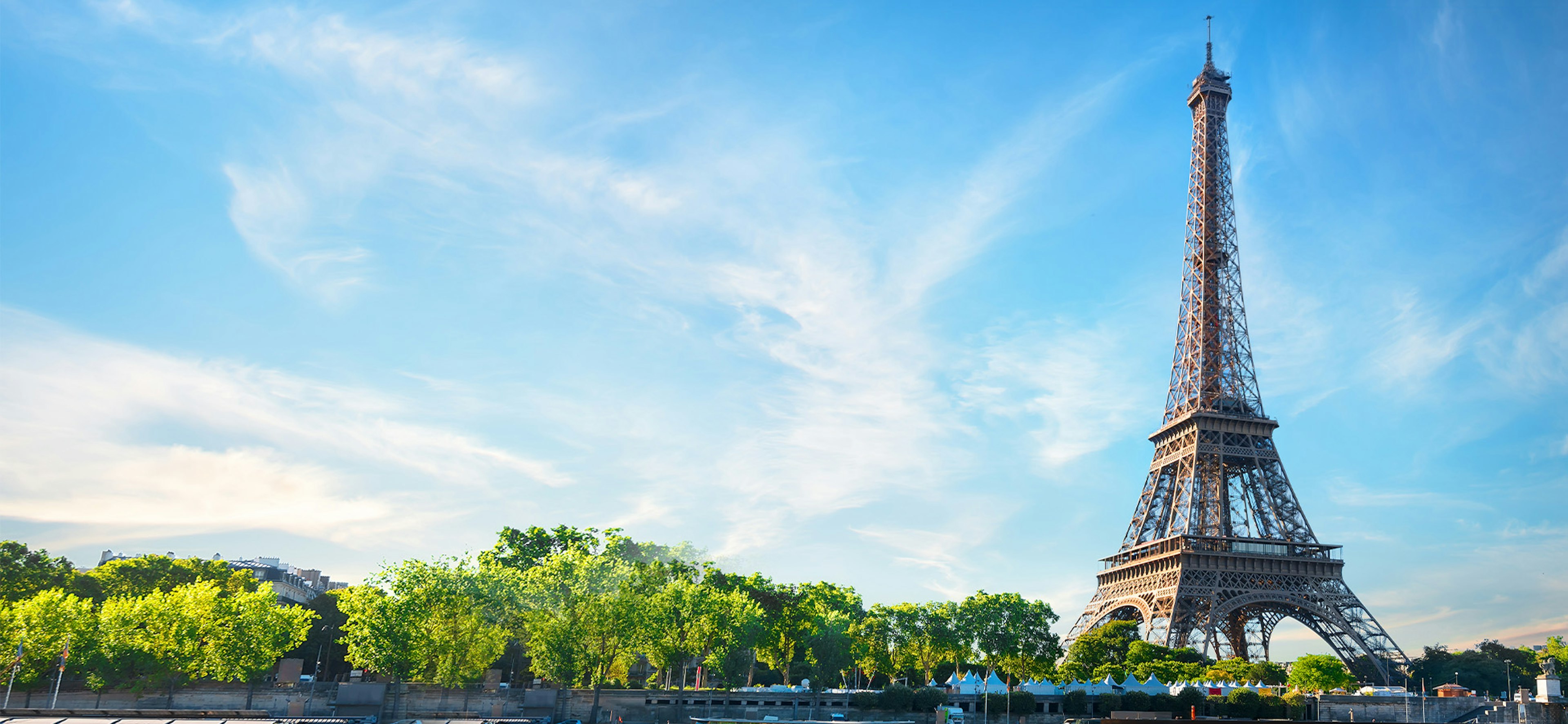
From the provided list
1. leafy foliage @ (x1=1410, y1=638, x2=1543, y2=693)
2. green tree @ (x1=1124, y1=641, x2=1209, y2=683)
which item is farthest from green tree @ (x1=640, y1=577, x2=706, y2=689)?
leafy foliage @ (x1=1410, y1=638, x2=1543, y2=693)

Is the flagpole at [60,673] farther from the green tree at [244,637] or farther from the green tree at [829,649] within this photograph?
the green tree at [829,649]

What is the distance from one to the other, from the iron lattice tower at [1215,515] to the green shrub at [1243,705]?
50.8ft

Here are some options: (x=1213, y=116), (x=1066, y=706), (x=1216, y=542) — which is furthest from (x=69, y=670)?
(x=1213, y=116)

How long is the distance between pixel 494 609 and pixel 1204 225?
86.4 m

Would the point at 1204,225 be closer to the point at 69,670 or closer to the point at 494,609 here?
the point at 494,609

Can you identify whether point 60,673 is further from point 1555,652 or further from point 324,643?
point 1555,652

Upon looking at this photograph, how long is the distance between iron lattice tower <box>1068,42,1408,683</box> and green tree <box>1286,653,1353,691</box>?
20.7 ft

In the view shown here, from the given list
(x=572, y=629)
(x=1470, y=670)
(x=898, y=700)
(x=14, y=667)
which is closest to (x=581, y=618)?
(x=572, y=629)

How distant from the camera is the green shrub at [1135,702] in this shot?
227ft

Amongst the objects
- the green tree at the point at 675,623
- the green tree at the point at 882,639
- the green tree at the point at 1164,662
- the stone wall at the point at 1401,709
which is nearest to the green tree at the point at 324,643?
the green tree at the point at 675,623

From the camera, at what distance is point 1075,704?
70.9 metres

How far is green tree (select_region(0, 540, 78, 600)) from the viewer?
8362 cm

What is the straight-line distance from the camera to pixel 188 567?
9394 cm

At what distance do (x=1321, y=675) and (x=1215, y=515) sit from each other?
20.5m
